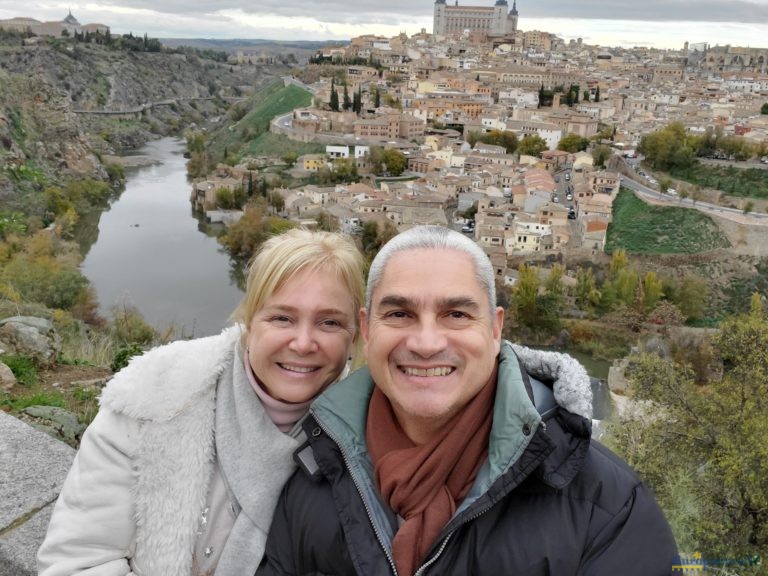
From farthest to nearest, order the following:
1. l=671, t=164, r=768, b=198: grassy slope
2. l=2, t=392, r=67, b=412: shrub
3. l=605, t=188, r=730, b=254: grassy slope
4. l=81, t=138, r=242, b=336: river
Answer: l=671, t=164, r=768, b=198: grassy slope, l=605, t=188, r=730, b=254: grassy slope, l=81, t=138, r=242, b=336: river, l=2, t=392, r=67, b=412: shrub

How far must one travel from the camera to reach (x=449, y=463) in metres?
0.89

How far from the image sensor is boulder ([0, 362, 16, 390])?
92.7 inches

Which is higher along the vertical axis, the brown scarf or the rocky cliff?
the brown scarf

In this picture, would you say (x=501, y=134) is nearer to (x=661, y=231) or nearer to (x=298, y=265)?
(x=661, y=231)

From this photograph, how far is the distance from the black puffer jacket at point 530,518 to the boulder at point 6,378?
6.14 ft

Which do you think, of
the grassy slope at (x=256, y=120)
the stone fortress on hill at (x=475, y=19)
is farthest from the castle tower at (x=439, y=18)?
the grassy slope at (x=256, y=120)

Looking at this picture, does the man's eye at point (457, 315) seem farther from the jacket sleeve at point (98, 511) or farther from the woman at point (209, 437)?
the jacket sleeve at point (98, 511)

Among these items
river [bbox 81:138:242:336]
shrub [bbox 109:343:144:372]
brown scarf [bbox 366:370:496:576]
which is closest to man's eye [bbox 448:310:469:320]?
brown scarf [bbox 366:370:496:576]

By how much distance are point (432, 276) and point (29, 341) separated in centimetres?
233

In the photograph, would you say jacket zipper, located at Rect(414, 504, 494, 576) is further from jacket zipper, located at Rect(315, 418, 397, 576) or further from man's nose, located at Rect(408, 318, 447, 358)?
man's nose, located at Rect(408, 318, 447, 358)

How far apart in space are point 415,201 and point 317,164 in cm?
697

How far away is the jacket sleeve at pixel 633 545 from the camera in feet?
2.63

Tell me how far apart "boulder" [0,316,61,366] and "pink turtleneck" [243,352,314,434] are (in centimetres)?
195

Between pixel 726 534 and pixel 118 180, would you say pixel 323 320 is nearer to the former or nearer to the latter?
pixel 726 534
